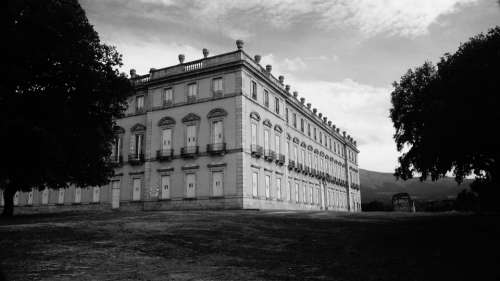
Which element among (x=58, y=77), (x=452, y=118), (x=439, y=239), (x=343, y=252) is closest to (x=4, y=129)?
(x=58, y=77)

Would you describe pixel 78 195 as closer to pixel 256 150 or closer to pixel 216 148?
pixel 216 148

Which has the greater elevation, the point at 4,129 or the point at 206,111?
the point at 206,111

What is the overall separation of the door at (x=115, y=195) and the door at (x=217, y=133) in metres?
10.9

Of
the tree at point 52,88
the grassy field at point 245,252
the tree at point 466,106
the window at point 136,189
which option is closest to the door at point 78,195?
the window at point 136,189

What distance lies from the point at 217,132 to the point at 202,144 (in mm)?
1628

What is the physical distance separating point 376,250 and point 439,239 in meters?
3.49

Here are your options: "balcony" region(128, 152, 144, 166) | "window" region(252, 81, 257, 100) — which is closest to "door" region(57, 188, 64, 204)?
"balcony" region(128, 152, 144, 166)

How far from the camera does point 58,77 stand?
790 inches

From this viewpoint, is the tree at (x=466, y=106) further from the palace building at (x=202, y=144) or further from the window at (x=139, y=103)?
the window at (x=139, y=103)

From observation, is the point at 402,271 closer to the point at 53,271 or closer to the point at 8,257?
the point at 53,271

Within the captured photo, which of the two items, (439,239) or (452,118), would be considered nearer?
(439,239)

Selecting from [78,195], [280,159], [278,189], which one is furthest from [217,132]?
[78,195]

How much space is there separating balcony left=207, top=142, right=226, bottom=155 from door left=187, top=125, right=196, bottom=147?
1777 millimetres

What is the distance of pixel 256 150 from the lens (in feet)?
119
